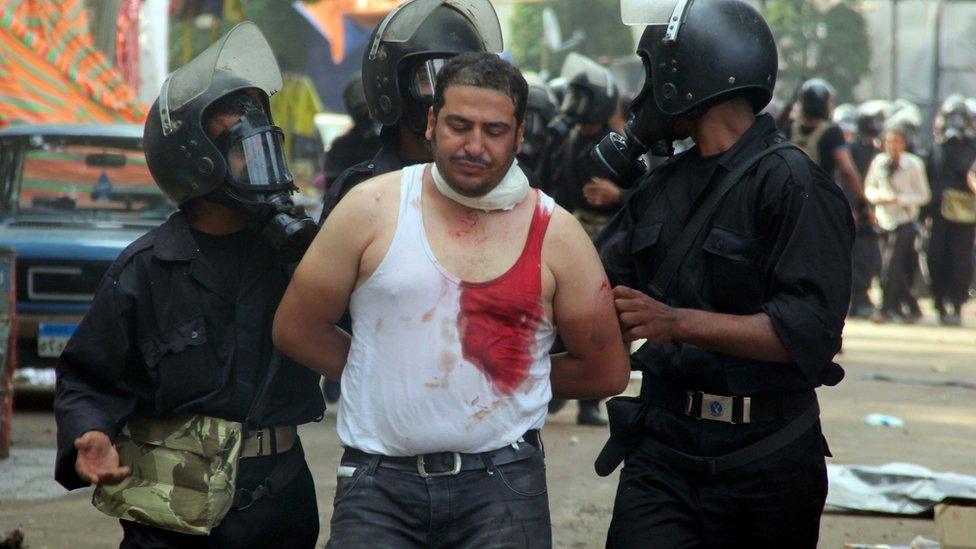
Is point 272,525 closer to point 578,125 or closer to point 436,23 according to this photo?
point 436,23

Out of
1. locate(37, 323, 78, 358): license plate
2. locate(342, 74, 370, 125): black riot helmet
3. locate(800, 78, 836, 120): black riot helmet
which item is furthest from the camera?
locate(800, 78, 836, 120): black riot helmet

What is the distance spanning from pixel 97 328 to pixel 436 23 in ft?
4.71

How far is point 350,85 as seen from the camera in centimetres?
920

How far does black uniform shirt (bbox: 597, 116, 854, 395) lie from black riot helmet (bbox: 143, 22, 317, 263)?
927 millimetres

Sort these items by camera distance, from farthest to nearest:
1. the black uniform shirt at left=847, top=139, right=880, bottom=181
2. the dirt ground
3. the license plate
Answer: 1. the black uniform shirt at left=847, top=139, right=880, bottom=181
2. the license plate
3. the dirt ground

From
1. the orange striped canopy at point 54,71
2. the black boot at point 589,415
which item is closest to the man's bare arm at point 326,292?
the black boot at point 589,415

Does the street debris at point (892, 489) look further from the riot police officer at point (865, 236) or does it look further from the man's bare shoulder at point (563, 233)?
the riot police officer at point (865, 236)

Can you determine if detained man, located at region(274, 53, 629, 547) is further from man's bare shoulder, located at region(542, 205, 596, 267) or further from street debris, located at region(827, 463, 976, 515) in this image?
street debris, located at region(827, 463, 976, 515)

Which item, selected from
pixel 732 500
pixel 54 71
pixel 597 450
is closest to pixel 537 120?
pixel 597 450

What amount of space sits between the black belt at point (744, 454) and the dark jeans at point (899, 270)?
13477 millimetres

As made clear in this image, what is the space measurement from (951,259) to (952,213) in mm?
523

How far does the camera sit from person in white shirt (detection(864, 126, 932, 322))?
55.4 ft

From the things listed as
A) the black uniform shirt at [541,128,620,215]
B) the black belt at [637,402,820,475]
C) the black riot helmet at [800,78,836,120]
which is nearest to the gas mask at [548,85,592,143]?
the black uniform shirt at [541,128,620,215]

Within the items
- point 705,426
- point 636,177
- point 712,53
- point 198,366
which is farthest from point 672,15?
point 198,366
